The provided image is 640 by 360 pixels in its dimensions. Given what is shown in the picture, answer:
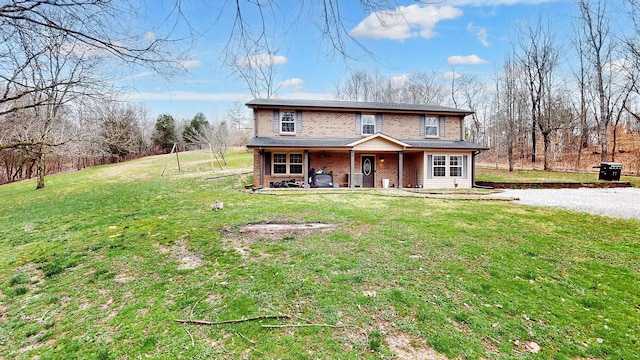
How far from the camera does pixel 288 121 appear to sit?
16594 mm

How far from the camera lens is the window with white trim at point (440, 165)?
54.3 ft

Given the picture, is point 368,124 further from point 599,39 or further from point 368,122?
point 599,39

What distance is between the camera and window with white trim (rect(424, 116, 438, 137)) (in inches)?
710

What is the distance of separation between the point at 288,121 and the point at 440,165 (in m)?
9.53

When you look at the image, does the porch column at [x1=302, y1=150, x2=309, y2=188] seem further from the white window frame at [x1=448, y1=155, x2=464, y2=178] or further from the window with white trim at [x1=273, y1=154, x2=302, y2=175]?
the white window frame at [x1=448, y1=155, x2=464, y2=178]

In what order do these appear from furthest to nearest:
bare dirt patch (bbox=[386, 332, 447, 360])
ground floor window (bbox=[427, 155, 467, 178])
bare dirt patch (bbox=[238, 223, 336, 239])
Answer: ground floor window (bbox=[427, 155, 467, 178]) < bare dirt patch (bbox=[238, 223, 336, 239]) < bare dirt patch (bbox=[386, 332, 447, 360])

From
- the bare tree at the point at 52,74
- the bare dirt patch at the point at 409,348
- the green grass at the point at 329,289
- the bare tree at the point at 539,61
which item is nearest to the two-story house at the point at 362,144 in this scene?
the green grass at the point at 329,289

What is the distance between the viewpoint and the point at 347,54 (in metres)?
2.31

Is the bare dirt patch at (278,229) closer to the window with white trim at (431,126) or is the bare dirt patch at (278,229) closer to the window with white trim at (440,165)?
the window with white trim at (440,165)

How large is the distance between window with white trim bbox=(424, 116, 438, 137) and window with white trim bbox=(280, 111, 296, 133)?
8605mm

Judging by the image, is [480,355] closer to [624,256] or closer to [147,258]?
[624,256]

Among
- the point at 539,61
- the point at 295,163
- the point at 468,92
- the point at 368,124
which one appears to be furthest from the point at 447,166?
the point at 468,92

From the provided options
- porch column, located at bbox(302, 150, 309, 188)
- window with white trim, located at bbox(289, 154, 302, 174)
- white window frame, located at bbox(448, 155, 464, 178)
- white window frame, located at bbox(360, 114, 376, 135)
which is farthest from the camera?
white window frame, located at bbox(360, 114, 376, 135)

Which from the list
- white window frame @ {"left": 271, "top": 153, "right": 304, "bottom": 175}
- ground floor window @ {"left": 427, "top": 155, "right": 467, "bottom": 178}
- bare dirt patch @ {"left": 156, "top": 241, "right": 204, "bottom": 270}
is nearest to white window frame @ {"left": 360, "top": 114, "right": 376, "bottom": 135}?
ground floor window @ {"left": 427, "top": 155, "right": 467, "bottom": 178}
